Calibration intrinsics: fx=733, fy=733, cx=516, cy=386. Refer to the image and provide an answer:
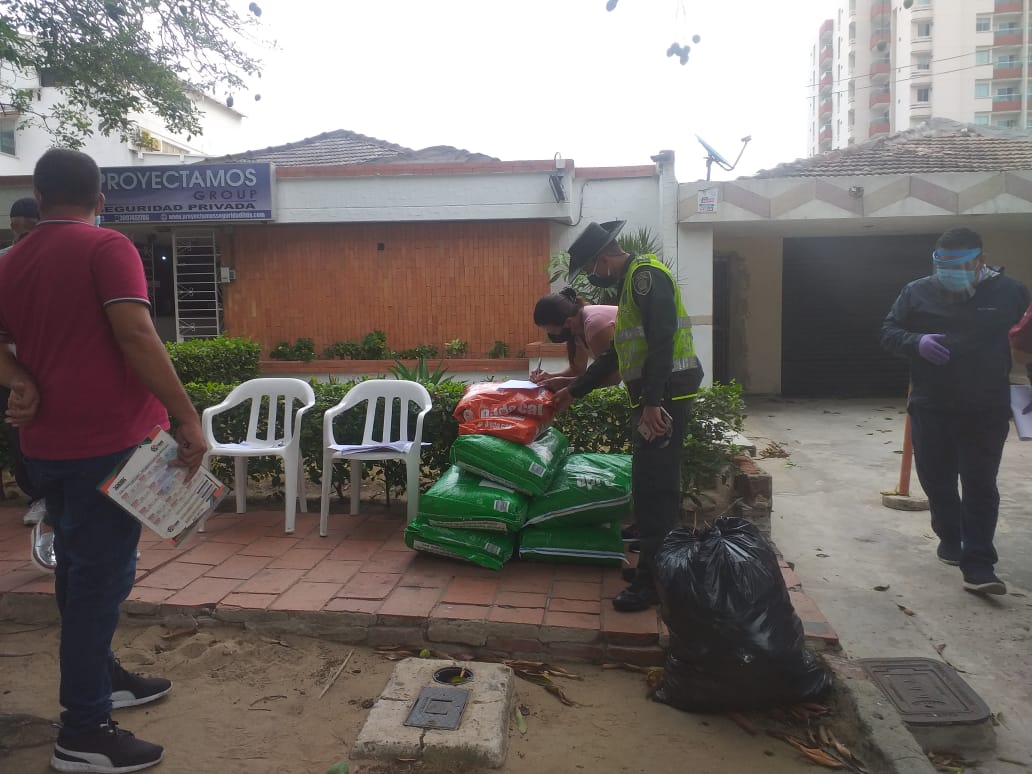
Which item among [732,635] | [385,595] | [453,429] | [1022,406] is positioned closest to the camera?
[732,635]

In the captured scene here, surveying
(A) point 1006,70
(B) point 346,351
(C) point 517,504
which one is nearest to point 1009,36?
(A) point 1006,70

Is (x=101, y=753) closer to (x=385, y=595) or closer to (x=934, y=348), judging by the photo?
(x=385, y=595)

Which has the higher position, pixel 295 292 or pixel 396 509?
pixel 295 292

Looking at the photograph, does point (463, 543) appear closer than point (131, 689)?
No

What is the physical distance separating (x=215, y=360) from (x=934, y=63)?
69.7 m

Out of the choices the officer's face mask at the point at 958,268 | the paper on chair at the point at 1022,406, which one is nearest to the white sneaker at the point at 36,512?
the officer's face mask at the point at 958,268

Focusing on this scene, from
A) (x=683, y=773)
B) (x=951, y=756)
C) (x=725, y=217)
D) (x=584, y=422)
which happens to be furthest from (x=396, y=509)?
(x=725, y=217)

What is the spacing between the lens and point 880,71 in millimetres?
67000

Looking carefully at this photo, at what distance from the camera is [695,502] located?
4.47m

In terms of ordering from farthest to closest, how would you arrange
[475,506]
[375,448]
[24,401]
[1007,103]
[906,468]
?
[1007,103] < [906,468] < [375,448] < [475,506] < [24,401]

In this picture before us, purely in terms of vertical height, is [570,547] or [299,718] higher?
[570,547]

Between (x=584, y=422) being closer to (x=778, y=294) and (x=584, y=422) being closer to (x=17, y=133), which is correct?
(x=778, y=294)

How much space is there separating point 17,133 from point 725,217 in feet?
69.0

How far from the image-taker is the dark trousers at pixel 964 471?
12.2 feet
